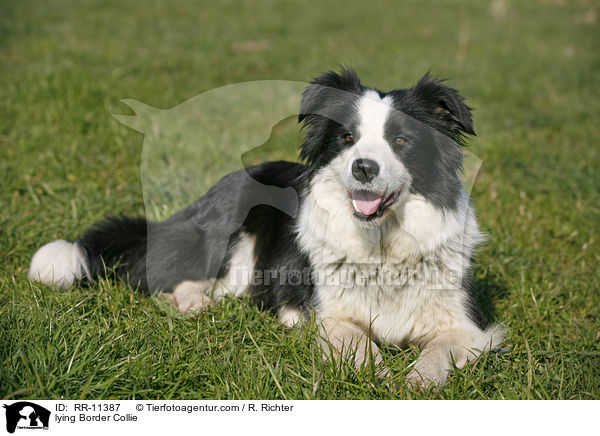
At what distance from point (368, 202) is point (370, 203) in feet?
0.04

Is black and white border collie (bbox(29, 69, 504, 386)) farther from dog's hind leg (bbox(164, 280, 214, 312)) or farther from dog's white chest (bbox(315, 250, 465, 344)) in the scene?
dog's hind leg (bbox(164, 280, 214, 312))

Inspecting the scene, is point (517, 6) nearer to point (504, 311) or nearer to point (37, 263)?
point (504, 311)

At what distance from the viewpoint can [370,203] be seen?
8.44 ft

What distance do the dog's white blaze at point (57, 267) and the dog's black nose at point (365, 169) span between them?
175cm

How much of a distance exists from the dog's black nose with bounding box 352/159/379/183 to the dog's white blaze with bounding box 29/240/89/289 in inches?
69.1

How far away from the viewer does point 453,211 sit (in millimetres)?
2656

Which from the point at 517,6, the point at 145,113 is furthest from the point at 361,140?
the point at 517,6

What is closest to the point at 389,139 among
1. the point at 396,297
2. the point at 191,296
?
the point at 396,297

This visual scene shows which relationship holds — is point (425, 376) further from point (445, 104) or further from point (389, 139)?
point (445, 104)

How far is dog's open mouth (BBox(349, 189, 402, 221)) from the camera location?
2568 mm

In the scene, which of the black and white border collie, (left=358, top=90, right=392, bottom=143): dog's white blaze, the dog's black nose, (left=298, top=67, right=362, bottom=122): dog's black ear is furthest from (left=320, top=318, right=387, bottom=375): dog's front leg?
(left=298, top=67, right=362, bottom=122): dog's black ear

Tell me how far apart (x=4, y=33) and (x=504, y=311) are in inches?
338
